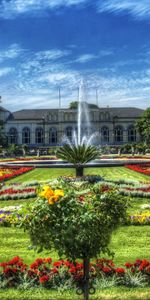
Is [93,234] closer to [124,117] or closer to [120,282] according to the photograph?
[120,282]

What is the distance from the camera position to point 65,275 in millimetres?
6926

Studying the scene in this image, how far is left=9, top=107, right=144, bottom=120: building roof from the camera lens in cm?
9494

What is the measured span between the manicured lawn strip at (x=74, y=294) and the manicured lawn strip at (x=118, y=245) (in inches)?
60.8

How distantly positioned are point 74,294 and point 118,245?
10.7ft

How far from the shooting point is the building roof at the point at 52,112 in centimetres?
9494

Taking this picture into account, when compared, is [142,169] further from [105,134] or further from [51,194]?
[105,134]

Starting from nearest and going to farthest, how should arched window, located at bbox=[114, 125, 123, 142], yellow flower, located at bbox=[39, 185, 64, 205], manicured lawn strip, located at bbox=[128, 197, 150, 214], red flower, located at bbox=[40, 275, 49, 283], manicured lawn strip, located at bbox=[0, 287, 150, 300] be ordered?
yellow flower, located at bbox=[39, 185, 64, 205], manicured lawn strip, located at bbox=[0, 287, 150, 300], red flower, located at bbox=[40, 275, 49, 283], manicured lawn strip, located at bbox=[128, 197, 150, 214], arched window, located at bbox=[114, 125, 123, 142]

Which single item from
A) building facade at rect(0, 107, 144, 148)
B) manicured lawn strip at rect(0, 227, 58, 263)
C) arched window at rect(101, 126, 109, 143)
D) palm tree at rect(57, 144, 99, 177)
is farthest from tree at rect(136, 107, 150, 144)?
manicured lawn strip at rect(0, 227, 58, 263)

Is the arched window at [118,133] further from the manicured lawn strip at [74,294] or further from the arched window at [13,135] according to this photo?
the manicured lawn strip at [74,294]

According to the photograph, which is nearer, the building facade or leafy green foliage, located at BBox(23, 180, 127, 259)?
leafy green foliage, located at BBox(23, 180, 127, 259)

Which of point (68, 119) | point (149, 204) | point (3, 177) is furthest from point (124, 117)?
point (149, 204)

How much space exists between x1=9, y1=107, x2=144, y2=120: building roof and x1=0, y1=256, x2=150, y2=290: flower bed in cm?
8841

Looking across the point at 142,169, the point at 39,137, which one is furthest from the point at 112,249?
the point at 39,137

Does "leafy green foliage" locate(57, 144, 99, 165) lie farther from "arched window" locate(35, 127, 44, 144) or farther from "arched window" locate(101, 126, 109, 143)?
"arched window" locate(35, 127, 44, 144)
